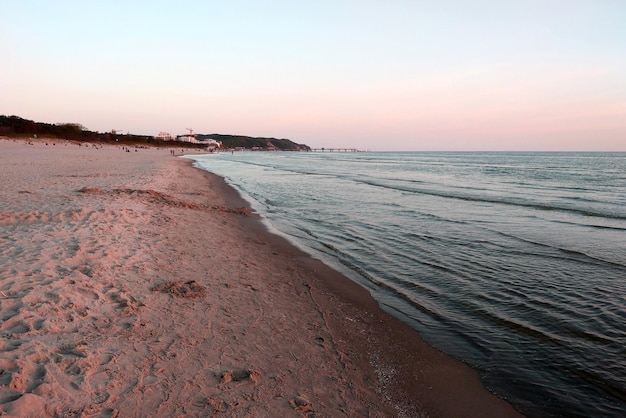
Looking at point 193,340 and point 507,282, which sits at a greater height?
point 193,340

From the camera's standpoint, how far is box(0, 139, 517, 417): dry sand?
147 inches

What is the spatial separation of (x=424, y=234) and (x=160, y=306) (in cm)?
947

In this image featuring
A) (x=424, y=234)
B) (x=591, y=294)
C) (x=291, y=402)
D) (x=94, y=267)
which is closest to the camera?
(x=291, y=402)

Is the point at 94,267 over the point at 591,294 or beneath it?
over

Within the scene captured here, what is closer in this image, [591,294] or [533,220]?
[591,294]

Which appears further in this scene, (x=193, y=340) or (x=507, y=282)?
(x=507, y=282)

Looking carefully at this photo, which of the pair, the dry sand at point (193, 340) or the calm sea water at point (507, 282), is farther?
the calm sea water at point (507, 282)

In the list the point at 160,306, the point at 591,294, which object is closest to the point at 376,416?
the point at 160,306

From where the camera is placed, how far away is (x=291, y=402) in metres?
3.92

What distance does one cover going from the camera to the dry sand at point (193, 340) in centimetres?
374

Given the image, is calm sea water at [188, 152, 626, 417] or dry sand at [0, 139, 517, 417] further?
calm sea water at [188, 152, 626, 417]

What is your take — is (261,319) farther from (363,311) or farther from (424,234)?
(424,234)

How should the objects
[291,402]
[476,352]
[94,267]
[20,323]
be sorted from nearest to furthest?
[291,402]
[20,323]
[476,352]
[94,267]

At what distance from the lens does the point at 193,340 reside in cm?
488
